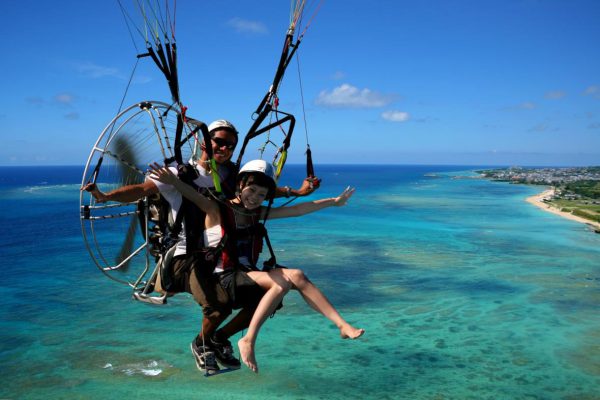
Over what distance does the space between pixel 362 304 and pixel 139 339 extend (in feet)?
35.3

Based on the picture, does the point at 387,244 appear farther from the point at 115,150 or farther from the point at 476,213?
the point at 115,150

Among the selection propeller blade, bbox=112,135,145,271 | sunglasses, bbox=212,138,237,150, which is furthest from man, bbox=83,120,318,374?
propeller blade, bbox=112,135,145,271

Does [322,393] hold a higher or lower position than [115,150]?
lower

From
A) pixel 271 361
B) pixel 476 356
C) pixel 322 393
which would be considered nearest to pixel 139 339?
pixel 271 361

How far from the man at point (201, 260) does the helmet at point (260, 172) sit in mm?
365

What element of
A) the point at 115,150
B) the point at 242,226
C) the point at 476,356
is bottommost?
the point at 476,356

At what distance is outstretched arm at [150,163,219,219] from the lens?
3936 mm

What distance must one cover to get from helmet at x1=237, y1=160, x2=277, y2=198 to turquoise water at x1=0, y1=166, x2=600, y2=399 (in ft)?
43.6

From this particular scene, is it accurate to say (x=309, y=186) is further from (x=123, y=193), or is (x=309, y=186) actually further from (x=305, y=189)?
(x=123, y=193)

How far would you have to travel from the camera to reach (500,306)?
2553 cm

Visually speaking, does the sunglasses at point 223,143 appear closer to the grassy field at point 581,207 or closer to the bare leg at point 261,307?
the bare leg at point 261,307

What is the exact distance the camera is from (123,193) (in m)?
4.36

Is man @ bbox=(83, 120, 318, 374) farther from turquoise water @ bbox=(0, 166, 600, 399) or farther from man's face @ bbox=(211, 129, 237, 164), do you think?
turquoise water @ bbox=(0, 166, 600, 399)

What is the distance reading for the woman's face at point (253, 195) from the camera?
423 centimetres
